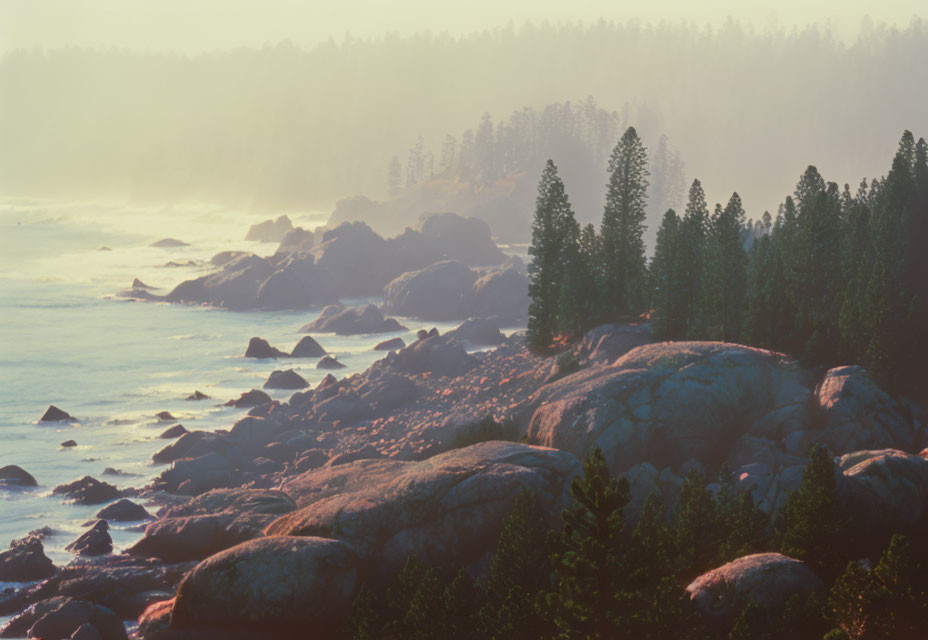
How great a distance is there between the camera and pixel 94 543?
133 ft

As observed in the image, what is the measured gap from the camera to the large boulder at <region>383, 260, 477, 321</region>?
370ft

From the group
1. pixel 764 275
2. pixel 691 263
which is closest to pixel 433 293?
pixel 691 263

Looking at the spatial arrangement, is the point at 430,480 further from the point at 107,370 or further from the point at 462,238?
the point at 462,238

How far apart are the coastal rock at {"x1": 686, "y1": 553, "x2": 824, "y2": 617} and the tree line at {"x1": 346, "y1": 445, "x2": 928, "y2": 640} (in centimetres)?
29

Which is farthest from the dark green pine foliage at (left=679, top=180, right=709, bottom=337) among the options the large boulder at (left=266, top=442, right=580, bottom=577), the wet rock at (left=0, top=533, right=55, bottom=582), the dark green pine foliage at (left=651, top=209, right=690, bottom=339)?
the wet rock at (left=0, top=533, right=55, bottom=582)

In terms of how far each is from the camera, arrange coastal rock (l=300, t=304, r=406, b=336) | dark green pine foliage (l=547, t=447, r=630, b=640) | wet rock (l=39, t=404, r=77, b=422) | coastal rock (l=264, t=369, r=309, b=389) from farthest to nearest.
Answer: coastal rock (l=300, t=304, r=406, b=336), coastal rock (l=264, t=369, r=309, b=389), wet rock (l=39, t=404, r=77, b=422), dark green pine foliage (l=547, t=447, r=630, b=640)

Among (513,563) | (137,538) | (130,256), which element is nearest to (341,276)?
(130,256)

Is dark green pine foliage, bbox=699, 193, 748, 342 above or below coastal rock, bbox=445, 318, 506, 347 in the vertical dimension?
above

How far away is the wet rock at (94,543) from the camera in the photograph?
1587 inches

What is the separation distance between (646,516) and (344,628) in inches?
398

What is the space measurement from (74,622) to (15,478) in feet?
74.7

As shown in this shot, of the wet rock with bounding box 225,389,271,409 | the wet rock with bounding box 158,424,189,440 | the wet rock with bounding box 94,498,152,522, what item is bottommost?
the wet rock with bounding box 94,498,152,522

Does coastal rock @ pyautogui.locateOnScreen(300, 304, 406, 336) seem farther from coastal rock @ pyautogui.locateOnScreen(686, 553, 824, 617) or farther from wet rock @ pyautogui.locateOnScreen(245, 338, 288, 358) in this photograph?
coastal rock @ pyautogui.locateOnScreen(686, 553, 824, 617)

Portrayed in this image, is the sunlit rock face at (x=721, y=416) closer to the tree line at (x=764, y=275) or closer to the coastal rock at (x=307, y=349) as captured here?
the tree line at (x=764, y=275)
